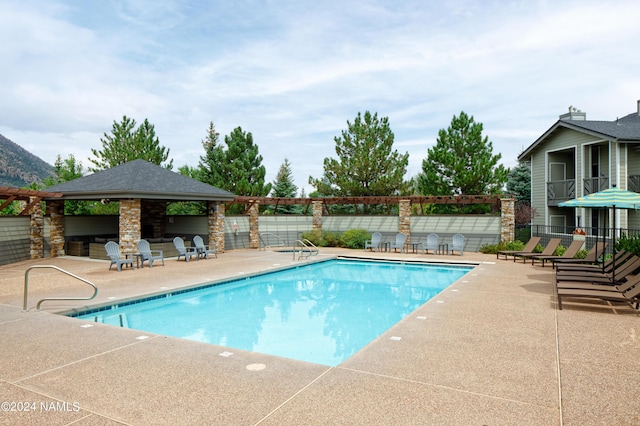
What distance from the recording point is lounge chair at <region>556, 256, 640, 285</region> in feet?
28.1

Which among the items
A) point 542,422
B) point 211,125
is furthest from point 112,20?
point 211,125

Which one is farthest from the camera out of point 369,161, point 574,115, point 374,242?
point 369,161

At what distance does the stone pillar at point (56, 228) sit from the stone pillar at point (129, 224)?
3598 millimetres

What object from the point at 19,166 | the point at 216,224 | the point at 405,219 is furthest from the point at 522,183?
the point at 19,166

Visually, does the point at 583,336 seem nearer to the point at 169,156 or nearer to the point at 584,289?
the point at 584,289

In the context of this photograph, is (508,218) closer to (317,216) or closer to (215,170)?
(317,216)

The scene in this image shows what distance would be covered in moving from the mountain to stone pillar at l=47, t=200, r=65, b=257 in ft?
156

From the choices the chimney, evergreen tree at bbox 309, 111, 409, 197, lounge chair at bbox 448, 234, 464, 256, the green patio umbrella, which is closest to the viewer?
the green patio umbrella

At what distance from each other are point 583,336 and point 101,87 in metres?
23.5

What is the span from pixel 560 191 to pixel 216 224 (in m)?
15.9

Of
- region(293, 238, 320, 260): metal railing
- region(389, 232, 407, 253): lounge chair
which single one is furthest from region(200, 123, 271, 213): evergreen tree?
region(389, 232, 407, 253): lounge chair

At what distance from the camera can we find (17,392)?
403 cm

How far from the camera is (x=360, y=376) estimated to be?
176 inches

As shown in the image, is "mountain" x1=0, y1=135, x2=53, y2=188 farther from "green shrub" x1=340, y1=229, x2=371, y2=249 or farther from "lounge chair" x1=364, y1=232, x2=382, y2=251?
"lounge chair" x1=364, y1=232, x2=382, y2=251
